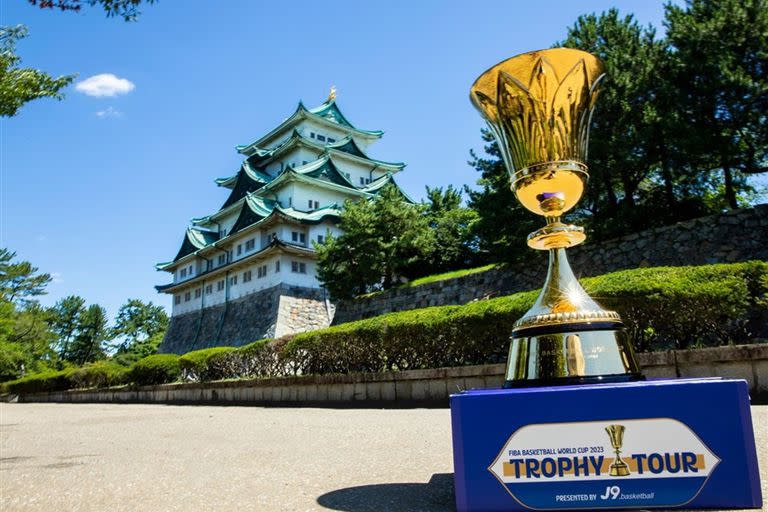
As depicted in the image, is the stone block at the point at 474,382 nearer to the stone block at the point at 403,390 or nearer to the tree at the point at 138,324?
the stone block at the point at 403,390

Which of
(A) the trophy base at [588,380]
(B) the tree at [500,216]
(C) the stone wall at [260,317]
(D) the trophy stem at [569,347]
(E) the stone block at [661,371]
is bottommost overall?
(E) the stone block at [661,371]

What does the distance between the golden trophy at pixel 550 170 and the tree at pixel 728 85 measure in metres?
12.3

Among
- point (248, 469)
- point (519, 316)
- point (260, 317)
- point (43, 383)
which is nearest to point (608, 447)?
point (248, 469)

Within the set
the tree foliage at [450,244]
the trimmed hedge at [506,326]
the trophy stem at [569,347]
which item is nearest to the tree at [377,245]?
the tree foliage at [450,244]

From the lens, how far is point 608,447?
1874mm

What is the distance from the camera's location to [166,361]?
18.9 metres

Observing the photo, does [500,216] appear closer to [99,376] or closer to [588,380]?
[588,380]

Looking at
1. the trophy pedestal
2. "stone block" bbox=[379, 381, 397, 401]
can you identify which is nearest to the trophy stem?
the trophy pedestal

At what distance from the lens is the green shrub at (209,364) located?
15672 mm

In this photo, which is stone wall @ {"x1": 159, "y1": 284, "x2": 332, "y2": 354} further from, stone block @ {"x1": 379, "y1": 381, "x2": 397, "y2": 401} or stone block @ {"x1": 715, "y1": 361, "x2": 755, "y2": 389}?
stone block @ {"x1": 715, "y1": 361, "x2": 755, "y2": 389}

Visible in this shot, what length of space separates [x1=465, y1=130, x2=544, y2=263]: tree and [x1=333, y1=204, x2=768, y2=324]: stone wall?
49 cm

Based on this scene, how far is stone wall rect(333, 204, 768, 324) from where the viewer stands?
12570 mm

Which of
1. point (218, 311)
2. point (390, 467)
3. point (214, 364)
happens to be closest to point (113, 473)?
point (390, 467)

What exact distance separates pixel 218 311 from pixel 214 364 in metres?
16.2
